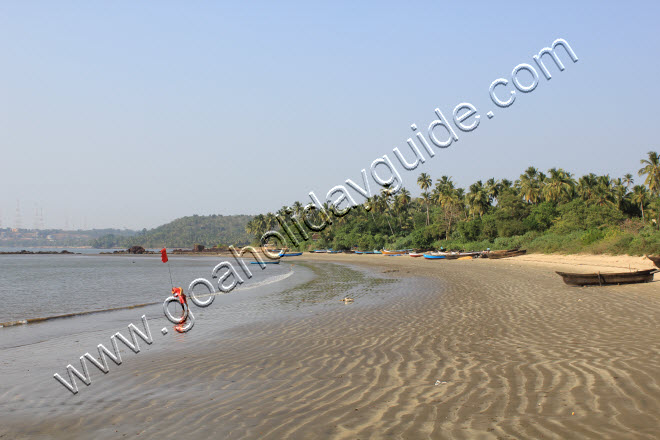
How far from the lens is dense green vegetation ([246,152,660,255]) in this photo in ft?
169

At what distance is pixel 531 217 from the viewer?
72.8 m

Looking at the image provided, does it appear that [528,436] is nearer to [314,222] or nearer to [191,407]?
[191,407]

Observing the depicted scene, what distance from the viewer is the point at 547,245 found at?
5481cm

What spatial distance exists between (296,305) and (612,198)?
255ft

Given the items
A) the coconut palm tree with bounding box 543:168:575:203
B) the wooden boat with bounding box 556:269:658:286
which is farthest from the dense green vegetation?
the wooden boat with bounding box 556:269:658:286

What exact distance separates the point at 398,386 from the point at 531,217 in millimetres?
72680

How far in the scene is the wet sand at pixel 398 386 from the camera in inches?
217

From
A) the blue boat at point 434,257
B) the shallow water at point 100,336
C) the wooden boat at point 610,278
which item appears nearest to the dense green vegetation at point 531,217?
the blue boat at point 434,257

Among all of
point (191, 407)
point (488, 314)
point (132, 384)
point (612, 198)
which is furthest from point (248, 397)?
point (612, 198)

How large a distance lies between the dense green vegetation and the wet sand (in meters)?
32.3

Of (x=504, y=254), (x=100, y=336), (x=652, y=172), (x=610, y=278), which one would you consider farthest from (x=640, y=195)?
(x=100, y=336)

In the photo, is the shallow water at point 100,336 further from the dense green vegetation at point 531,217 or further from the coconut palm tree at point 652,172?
the coconut palm tree at point 652,172

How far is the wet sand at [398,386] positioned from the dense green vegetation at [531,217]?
32.3 m

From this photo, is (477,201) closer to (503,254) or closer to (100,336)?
(503,254)
